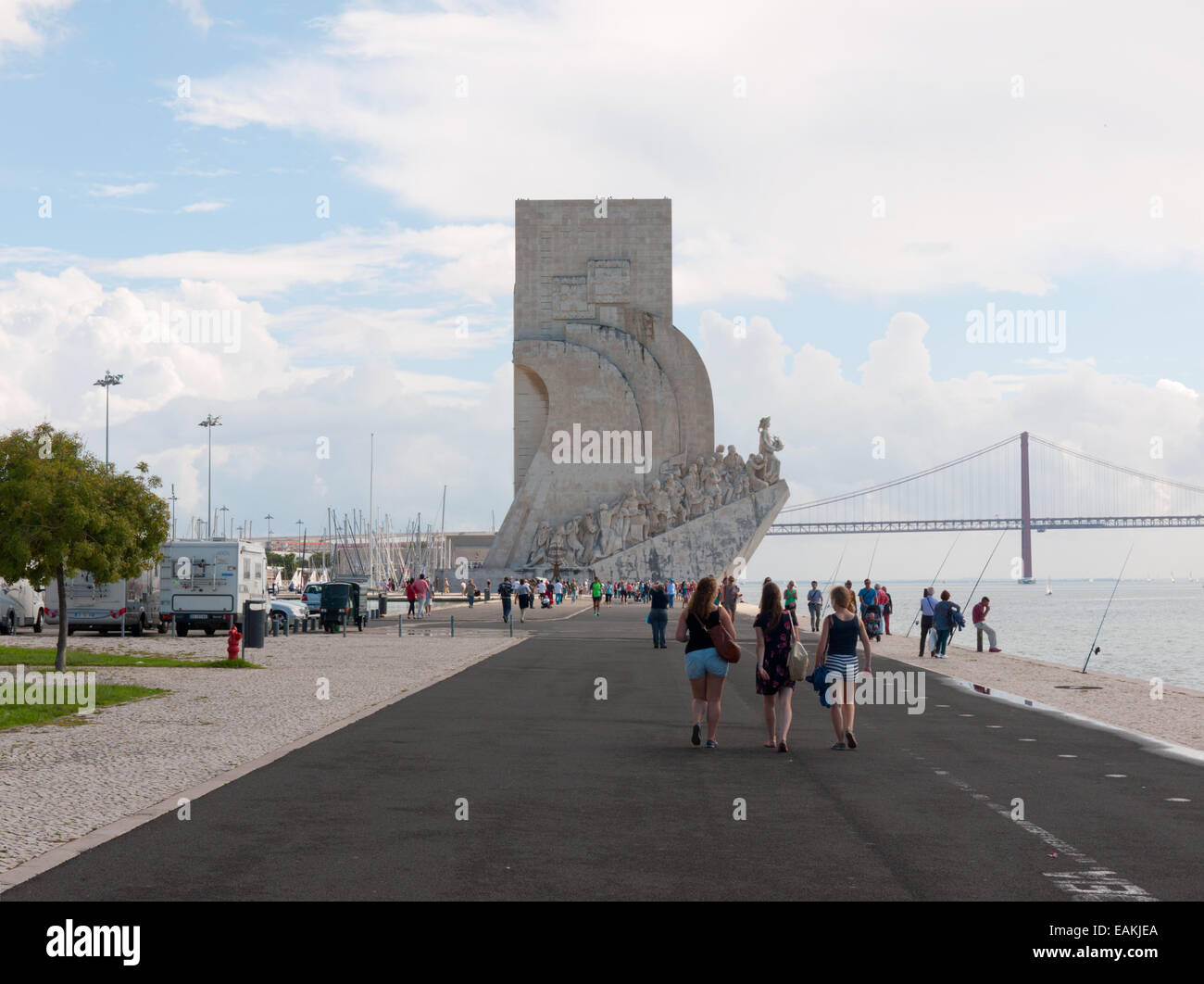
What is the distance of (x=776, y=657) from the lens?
10.8 metres

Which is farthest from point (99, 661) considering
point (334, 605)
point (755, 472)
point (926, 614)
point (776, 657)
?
point (755, 472)

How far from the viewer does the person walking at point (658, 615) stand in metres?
25.9

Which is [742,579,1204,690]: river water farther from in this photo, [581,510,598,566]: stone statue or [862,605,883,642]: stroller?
[581,510,598,566]: stone statue

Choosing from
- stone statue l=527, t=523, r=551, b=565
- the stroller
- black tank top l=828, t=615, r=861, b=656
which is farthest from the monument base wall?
black tank top l=828, t=615, r=861, b=656

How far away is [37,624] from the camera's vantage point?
31.2 meters

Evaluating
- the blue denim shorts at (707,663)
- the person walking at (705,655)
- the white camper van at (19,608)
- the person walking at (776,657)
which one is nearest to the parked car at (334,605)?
the white camper van at (19,608)

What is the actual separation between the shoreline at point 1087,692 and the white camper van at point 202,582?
1290 centimetres

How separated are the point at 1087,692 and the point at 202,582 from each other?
19487 mm

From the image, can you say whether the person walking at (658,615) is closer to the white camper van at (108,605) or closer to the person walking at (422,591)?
the white camper van at (108,605)

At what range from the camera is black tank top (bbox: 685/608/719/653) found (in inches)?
431

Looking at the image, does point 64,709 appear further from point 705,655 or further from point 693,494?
point 693,494

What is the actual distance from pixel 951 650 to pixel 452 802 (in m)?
23.6
